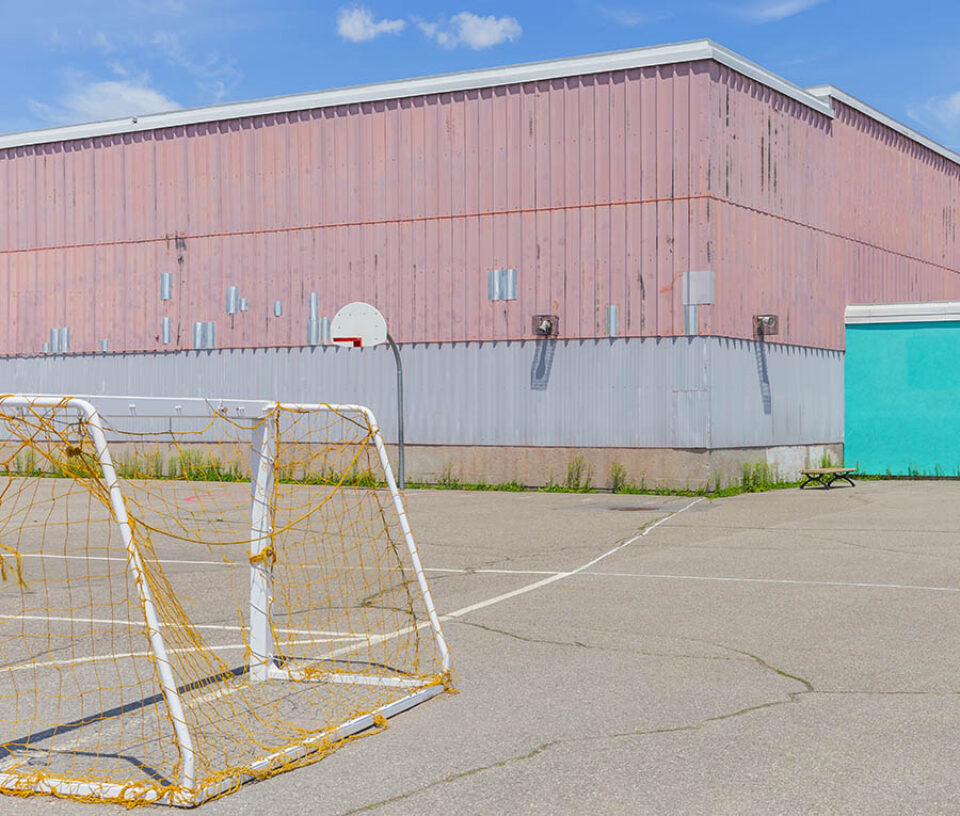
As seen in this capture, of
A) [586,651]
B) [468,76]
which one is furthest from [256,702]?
[468,76]

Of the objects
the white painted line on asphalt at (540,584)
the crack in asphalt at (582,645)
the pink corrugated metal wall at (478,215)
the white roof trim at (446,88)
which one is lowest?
the white painted line on asphalt at (540,584)

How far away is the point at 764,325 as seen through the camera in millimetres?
25656

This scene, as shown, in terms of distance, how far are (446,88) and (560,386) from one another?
6.93 meters

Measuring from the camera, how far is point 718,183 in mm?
24516

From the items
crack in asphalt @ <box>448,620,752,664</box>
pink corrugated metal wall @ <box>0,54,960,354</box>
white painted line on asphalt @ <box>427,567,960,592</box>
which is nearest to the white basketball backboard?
pink corrugated metal wall @ <box>0,54,960,354</box>

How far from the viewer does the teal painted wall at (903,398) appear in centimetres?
2789

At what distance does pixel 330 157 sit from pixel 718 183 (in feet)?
29.4

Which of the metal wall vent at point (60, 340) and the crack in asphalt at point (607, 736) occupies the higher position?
the metal wall vent at point (60, 340)

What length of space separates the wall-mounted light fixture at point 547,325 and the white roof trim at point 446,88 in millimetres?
4927

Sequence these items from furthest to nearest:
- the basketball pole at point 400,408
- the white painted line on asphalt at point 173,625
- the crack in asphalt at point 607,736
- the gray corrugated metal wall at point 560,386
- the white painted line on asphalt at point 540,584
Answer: the basketball pole at point 400,408
the gray corrugated metal wall at point 560,386
the white painted line on asphalt at point 540,584
the white painted line on asphalt at point 173,625
the crack in asphalt at point 607,736

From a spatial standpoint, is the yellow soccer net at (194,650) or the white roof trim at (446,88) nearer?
the yellow soccer net at (194,650)

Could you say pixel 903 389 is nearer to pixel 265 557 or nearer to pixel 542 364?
pixel 542 364

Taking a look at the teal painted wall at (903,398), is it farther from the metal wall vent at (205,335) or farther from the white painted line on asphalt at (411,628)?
the metal wall vent at (205,335)

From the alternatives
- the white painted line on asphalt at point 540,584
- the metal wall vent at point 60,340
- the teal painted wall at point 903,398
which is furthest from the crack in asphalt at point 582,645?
the metal wall vent at point 60,340
